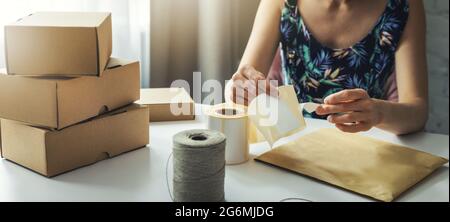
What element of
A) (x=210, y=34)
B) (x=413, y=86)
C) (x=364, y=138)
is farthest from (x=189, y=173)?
(x=210, y=34)

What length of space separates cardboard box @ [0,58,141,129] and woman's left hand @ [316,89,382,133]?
14.8 inches

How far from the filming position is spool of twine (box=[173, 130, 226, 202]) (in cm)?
73

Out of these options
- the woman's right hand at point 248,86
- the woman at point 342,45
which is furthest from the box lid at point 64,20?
the woman at point 342,45

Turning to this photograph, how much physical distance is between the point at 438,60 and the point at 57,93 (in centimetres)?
145

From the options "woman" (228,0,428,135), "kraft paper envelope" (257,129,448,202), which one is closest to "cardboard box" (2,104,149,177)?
"kraft paper envelope" (257,129,448,202)

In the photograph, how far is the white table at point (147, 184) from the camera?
2.62 ft

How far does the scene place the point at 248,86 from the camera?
1047 millimetres

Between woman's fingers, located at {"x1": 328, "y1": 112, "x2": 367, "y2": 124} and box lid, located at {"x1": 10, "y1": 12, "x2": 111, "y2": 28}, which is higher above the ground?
box lid, located at {"x1": 10, "y1": 12, "x2": 111, "y2": 28}

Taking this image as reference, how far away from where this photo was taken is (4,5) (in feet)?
4.92

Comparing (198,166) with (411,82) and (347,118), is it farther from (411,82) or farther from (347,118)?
(411,82)

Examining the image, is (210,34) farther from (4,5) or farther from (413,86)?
(413,86)

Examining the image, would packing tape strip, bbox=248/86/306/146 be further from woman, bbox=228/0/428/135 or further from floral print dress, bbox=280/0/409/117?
floral print dress, bbox=280/0/409/117

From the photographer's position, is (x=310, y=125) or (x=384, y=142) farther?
Result: (x=310, y=125)

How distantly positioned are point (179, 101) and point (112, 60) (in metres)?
0.23
